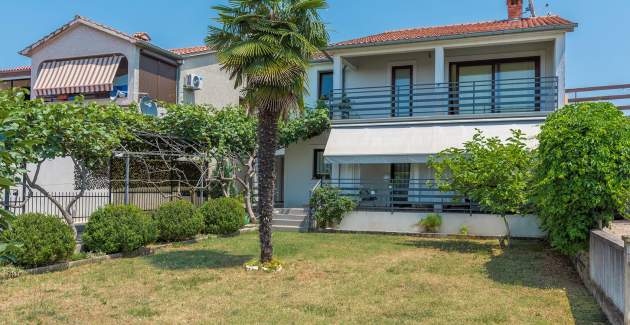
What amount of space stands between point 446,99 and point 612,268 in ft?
51.5

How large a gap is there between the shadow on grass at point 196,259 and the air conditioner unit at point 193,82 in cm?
1430

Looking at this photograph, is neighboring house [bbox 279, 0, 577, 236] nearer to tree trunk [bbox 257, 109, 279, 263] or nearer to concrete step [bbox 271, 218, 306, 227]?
concrete step [bbox 271, 218, 306, 227]

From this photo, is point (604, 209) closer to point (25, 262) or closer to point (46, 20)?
point (25, 262)

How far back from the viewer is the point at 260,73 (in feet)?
44.3

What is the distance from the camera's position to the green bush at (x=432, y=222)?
70.8 feet

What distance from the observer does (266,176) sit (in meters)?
14.4

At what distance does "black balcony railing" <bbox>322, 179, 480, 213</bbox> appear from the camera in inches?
874

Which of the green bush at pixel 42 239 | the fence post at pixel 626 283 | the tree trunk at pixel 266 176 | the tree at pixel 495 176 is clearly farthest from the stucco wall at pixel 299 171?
the fence post at pixel 626 283

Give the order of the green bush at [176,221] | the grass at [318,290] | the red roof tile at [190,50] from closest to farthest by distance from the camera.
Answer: the grass at [318,290], the green bush at [176,221], the red roof tile at [190,50]

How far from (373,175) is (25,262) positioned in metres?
17.3

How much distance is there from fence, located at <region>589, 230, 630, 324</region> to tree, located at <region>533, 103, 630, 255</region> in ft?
2.35

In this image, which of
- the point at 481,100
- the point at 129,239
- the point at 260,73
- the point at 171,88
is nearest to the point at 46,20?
the point at 171,88

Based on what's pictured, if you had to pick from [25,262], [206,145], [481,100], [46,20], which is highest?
[46,20]

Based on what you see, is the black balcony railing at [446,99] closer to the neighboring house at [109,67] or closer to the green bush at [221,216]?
the green bush at [221,216]
